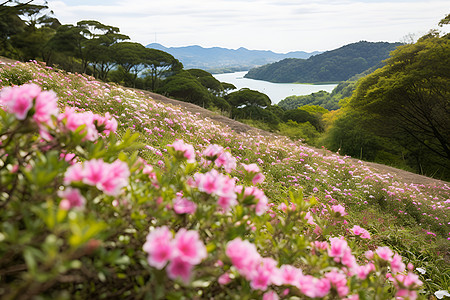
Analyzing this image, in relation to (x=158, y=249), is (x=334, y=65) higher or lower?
higher

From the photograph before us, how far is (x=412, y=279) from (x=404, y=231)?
3.13 metres

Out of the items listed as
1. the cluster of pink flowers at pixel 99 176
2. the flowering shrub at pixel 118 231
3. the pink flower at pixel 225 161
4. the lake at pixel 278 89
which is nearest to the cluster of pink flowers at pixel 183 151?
the flowering shrub at pixel 118 231

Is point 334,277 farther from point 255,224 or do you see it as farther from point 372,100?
point 372,100

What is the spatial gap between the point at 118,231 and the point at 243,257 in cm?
43

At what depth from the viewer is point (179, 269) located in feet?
2.00

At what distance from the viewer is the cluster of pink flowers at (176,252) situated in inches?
23.2

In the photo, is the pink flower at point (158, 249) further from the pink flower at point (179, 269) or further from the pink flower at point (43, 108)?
the pink flower at point (43, 108)

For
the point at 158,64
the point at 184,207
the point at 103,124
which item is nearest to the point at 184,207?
the point at 184,207

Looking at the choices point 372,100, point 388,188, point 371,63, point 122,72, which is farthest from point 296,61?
point 388,188

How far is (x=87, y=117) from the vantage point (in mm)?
965

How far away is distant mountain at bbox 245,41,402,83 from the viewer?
319ft

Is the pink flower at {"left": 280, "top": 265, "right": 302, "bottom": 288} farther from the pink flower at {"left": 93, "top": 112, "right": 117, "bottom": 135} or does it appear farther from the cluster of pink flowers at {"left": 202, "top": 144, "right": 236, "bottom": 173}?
the pink flower at {"left": 93, "top": 112, "right": 117, "bottom": 135}

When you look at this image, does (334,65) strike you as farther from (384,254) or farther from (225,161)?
(225,161)

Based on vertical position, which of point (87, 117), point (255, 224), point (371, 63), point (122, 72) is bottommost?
point (255, 224)
